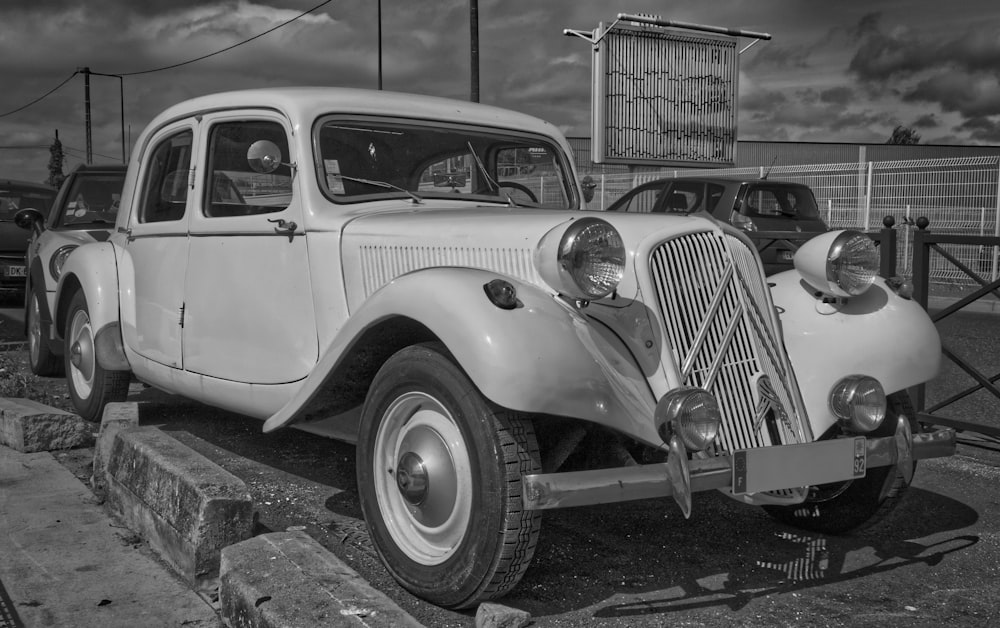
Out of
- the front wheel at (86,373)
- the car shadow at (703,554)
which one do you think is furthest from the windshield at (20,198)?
the car shadow at (703,554)

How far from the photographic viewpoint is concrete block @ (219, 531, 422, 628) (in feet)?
8.28

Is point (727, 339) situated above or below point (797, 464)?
above

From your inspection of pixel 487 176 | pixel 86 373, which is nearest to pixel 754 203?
pixel 487 176

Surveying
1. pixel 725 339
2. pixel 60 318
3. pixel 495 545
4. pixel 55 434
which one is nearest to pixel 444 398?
pixel 495 545

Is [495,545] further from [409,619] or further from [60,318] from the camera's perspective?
[60,318]

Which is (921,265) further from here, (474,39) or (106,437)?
(474,39)

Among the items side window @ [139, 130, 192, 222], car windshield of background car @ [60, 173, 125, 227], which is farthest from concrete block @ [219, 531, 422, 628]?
car windshield of background car @ [60, 173, 125, 227]

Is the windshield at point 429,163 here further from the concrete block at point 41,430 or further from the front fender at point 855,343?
the concrete block at point 41,430

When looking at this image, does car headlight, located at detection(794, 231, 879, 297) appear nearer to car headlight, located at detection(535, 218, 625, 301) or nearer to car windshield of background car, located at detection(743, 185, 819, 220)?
car headlight, located at detection(535, 218, 625, 301)

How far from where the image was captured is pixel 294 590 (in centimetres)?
269

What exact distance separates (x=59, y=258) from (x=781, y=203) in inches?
331

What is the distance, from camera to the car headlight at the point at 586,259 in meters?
2.98

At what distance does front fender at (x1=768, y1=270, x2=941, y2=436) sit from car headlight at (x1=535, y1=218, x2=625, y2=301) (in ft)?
3.28

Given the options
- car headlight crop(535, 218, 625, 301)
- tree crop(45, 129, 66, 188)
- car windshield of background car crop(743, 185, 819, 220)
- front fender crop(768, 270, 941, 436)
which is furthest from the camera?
tree crop(45, 129, 66, 188)
